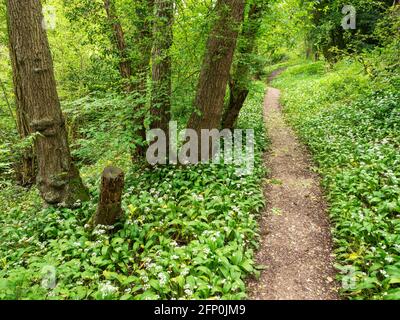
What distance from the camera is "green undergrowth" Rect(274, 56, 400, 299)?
4.35m

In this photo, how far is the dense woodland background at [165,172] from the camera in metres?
4.41

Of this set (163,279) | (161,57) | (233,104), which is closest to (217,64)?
(161,57)

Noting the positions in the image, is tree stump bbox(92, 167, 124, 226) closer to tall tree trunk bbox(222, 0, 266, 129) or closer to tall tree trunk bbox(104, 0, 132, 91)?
tall tree trunk bbox(104, 0, 132, 91)

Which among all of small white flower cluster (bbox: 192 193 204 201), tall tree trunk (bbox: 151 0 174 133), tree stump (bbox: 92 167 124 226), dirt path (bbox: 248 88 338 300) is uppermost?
tall tree trunk (bbox: 151 0 174 133)

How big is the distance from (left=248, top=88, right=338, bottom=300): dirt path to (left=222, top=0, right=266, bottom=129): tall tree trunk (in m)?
2.62

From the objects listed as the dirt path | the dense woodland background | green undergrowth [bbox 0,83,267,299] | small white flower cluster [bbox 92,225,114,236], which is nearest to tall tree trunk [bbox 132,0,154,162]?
the dense woodland background

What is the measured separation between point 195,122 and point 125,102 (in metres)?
1.86

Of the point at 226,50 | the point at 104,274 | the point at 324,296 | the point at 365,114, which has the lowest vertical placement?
the point at 324,296

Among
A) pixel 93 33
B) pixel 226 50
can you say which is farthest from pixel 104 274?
pixel 93 33

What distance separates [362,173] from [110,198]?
5392 mm

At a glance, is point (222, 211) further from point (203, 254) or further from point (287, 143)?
point (287, 143)

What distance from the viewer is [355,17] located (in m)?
19.0

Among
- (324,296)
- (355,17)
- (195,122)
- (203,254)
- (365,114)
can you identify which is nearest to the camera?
(324,296)

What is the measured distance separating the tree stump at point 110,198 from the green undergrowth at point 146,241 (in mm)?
221
